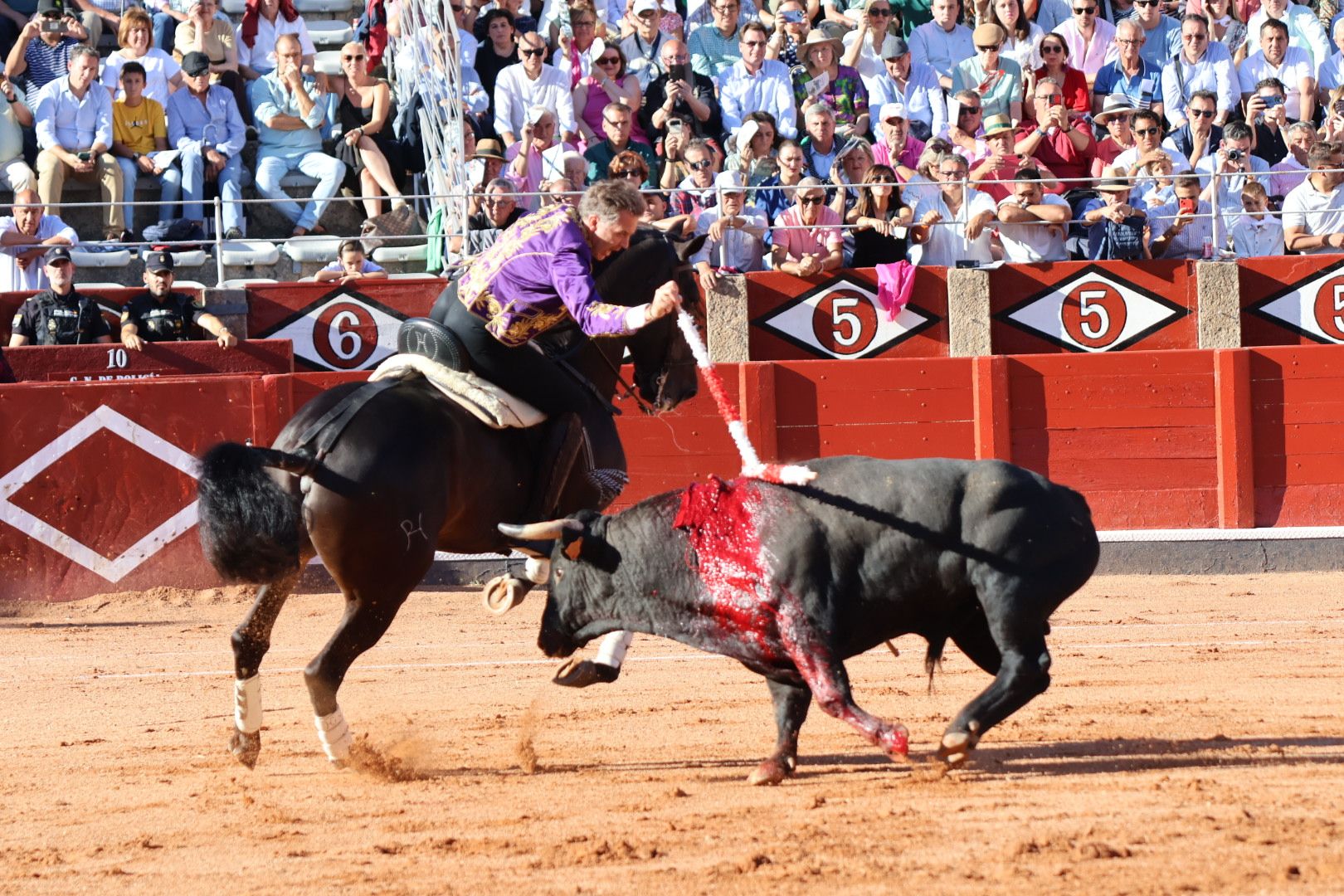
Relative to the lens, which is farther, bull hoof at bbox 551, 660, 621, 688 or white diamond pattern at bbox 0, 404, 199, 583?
white diamond pattern at bbox 0, 404, 199, 583

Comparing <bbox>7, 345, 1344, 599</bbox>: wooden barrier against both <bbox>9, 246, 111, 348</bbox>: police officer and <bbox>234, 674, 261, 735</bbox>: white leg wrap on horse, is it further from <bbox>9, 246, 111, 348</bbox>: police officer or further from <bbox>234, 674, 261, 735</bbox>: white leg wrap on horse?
<bbox>234, 674, 261, 735</bbox>: white leg wrap on horse

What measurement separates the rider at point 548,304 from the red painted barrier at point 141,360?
5445 mm

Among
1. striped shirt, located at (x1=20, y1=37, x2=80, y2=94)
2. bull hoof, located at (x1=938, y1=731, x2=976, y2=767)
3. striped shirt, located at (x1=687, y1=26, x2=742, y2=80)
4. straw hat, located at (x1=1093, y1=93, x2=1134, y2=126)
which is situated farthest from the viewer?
striped shirt, located at (x1=687, y1=26, x2=742, y2=80)

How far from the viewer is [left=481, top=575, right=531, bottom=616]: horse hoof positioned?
18.2ft

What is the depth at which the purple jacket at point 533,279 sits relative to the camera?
567 cm

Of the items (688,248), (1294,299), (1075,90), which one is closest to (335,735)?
(688,248)

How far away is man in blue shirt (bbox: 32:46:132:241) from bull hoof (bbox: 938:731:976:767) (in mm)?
8673

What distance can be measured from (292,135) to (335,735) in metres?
7.87

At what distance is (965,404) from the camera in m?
11.7

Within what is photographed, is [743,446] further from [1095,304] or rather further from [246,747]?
[1095,304]

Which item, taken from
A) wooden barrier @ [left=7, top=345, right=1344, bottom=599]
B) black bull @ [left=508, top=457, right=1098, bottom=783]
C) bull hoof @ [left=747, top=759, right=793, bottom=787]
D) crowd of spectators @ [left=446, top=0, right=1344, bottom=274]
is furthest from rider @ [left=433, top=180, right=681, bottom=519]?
wooden barrier @ [left=7, top=345, right=1344, bottom=599]

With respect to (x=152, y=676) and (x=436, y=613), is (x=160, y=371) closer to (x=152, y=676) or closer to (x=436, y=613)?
(x=436, y=613)

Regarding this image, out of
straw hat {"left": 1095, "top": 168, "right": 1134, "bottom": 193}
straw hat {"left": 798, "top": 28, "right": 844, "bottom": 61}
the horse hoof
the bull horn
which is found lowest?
the horse hoof

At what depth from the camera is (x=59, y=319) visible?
11.0 metres
